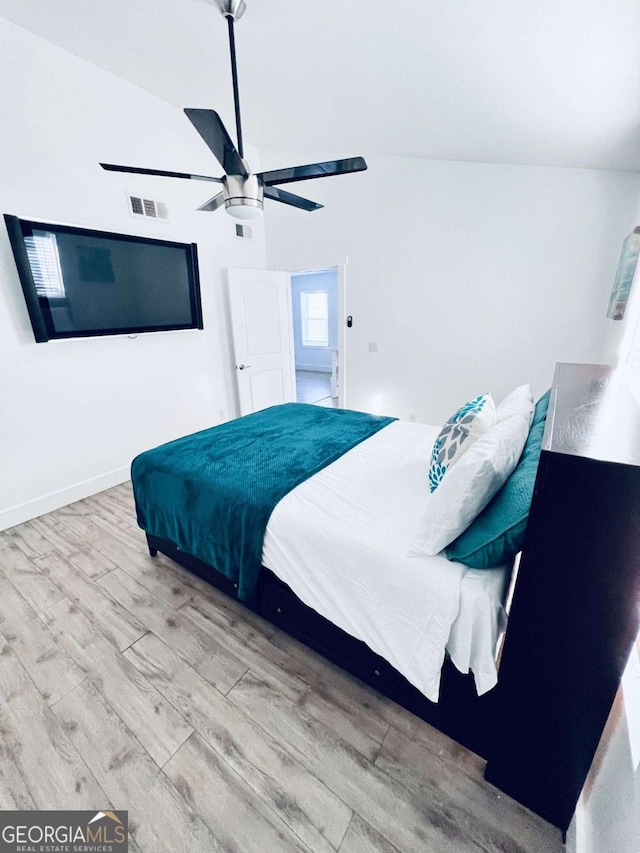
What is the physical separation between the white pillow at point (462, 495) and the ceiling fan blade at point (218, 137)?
63.3 inches

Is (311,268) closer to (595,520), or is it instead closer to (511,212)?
(511,212)


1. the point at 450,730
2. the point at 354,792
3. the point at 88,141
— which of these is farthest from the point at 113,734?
the point at 88,141

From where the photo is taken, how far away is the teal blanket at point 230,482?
4.96ft

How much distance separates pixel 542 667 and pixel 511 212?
3439 mm

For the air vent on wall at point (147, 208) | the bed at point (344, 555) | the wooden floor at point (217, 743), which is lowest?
the wooden floor at point (217, 743)

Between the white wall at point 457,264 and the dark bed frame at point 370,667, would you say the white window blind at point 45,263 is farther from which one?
the white wall at point 457,264

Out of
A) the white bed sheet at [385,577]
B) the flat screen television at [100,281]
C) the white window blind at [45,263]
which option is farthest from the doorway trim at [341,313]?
the white bed sheet at [385,577]

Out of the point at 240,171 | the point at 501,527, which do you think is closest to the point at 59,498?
the point at 240,171

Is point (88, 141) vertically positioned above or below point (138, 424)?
above

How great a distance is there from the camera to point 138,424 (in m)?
3.25

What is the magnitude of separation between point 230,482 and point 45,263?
216 centimetres

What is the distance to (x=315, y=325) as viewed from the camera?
784cm

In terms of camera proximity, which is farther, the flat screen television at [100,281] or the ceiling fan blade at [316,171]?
the flat screen television at [100,281]

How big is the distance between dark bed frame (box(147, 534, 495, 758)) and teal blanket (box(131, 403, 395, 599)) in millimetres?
136
